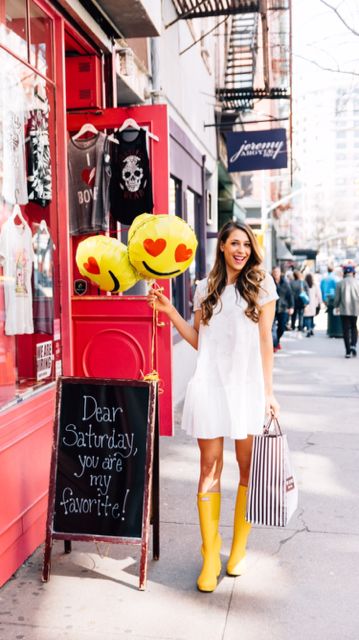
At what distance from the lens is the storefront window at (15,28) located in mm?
4453

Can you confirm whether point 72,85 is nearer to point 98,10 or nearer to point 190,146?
point 98,10

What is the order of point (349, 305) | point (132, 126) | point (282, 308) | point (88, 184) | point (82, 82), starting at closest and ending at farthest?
point (132, 126)
point (82, 82)
point (88, 184)
point (349, 305)
point (282, 308)

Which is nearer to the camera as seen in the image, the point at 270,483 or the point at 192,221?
the point at 270,483

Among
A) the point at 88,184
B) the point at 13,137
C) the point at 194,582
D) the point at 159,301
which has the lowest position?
the point at 194,582

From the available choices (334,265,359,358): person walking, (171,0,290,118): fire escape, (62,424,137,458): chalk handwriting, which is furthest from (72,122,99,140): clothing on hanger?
(334,265,359,358): person walking

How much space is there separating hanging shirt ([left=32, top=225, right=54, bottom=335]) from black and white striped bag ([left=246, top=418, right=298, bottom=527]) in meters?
2.12

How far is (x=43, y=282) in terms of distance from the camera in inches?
198

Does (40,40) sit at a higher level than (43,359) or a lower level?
higher

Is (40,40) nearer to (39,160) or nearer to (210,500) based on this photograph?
(39,160)

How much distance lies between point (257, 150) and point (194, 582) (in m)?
10.7

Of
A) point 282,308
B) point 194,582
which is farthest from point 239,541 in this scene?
point 282,308

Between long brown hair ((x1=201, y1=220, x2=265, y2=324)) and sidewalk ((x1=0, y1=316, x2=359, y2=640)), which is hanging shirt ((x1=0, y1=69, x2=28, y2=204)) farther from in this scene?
sidewalk ((x1=0, y1=316, x2=359, y2=640))

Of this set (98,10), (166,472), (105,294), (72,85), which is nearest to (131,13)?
(98,10)

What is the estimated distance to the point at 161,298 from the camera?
3.73 metres
